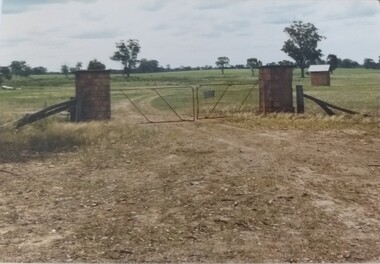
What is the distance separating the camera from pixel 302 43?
4367 mm

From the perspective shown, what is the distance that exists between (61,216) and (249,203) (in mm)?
1484

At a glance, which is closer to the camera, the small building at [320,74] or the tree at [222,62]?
the tree at [222,62]

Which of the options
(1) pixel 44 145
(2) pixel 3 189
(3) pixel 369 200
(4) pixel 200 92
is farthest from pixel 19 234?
(4) pixel 200 92

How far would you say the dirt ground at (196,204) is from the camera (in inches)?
143

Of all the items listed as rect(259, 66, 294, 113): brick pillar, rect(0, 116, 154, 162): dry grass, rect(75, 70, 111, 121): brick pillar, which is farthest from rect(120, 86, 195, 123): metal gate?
rect(259, 66, 294, 113): brick pillar

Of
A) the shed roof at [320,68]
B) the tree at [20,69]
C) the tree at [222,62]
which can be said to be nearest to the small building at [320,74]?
the shed roof at [320,68]

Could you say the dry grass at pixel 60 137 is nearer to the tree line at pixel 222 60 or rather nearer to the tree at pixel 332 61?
the tree line at pixel 222 60

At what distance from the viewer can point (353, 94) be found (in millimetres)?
5492

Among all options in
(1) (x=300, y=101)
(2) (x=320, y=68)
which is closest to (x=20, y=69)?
(2) (x=320, y=68)

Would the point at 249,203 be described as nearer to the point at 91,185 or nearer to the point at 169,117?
the point at 91,185

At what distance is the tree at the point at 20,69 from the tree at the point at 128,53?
70cm

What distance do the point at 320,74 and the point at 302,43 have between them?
0.57 m

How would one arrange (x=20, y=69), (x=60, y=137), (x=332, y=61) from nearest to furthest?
(x=20, y=69) < (x=332, y=61) < (x=60, y=137)

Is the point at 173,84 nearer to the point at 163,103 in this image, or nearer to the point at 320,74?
the point at 320,74
